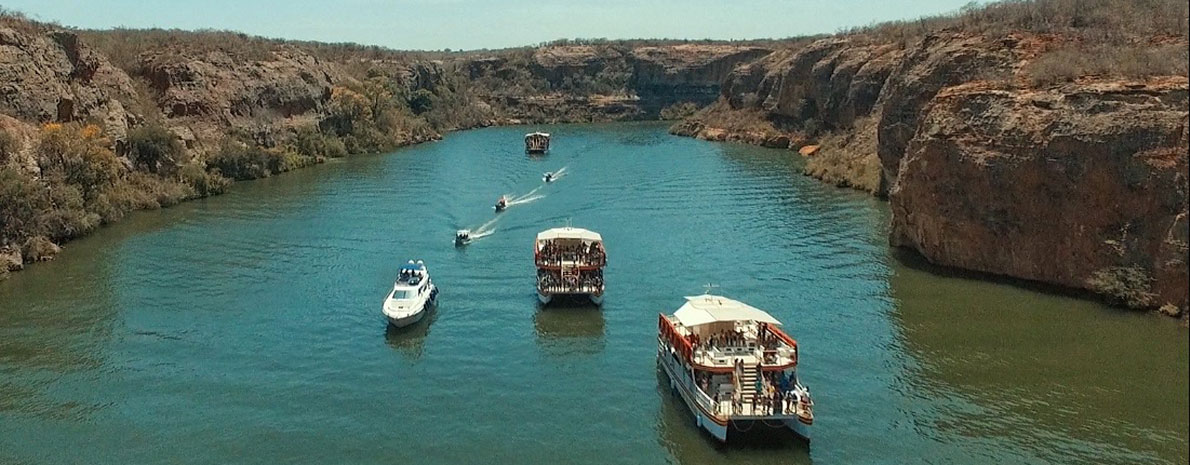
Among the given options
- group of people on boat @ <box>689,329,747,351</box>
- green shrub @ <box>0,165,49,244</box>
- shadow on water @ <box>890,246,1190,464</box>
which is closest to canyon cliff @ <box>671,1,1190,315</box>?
shadow on water @ <box>890,246,1190,464</box>

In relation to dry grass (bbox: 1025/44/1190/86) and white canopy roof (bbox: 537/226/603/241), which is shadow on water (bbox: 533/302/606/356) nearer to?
white canopy roof (bbox: 537/226/603/241)


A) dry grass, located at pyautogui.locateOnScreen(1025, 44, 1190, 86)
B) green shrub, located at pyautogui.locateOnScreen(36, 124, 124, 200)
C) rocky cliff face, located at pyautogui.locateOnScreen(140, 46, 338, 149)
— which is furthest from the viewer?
rocky cliff face, located at pyautogui.locateOnScreen(140, 46, 338, 149)

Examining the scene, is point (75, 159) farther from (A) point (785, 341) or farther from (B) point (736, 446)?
(B) point (736, 446)

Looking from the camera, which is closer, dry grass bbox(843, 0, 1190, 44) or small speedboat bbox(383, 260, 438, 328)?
small speedboat bbox(383, 260, 438, 328)

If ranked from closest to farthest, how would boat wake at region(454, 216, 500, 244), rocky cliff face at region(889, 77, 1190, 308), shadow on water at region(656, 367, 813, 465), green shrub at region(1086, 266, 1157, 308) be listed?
1. shadow on water at region(656, 367, 813, 465)
2. rocky cliff face at region(889, 77, 1190, 308)
3. green shrub at region(1086, 266, 1157, 308)
4. boat wake at region(454, 216, 500, 244)

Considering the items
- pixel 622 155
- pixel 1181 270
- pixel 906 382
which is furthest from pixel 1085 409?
pixel 622 155

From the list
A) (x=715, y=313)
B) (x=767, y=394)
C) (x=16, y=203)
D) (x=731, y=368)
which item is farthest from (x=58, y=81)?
(x=767, y=394)

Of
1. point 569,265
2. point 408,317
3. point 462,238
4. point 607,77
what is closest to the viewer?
point 408,317
